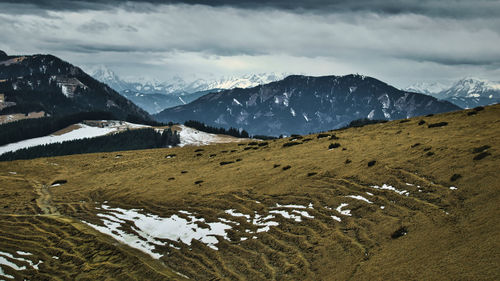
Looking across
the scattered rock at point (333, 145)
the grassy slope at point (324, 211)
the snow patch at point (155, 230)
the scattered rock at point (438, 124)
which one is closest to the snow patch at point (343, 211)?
the grassy slope at point (324, 211)

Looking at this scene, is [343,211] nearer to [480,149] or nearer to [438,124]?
[480,149]

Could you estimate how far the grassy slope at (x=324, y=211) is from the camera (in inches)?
959

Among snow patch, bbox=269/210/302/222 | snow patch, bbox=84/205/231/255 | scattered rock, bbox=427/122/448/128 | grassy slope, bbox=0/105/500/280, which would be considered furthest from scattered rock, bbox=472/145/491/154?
snow patch, bbox=84/205/231/255

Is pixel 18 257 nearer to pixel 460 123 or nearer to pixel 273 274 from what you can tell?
pixel 273 274

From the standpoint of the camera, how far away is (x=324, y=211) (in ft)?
113

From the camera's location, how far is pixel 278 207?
3819cm

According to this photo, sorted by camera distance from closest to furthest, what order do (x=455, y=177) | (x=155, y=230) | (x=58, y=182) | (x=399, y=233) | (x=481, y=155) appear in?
(x=399, y=233) < (x=455, y=177) < (x=481, y=155) < (x=155, y=230) < (x=58, y=182)

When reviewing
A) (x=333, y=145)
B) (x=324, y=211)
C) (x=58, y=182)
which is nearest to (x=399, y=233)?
(x=324, y=211)

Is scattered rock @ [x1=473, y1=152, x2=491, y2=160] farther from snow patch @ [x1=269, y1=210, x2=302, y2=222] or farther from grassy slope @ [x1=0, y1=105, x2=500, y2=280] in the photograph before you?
snow patch @ [x1=269, y1=210, x2=302, y2=222]

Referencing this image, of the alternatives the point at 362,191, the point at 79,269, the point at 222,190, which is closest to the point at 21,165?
the point at 222,190

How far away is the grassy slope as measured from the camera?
79.9 feet

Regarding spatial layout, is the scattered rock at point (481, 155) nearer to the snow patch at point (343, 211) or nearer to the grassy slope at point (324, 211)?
the grassy slope at point (324, 211)

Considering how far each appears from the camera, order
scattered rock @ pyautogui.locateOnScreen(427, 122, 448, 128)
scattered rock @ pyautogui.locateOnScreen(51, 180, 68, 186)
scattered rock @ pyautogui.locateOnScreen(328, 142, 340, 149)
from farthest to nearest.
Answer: scattered rock @ pyautogui.locateOnScreen(51, 180, 68, 186), scattered rock @ pyautogui.locateOnScreen(328, 142, 340, 149), scattered rock @ pyautogui.locateOnScreen(427, 122, 448, 128)

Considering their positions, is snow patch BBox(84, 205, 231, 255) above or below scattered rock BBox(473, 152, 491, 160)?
below
